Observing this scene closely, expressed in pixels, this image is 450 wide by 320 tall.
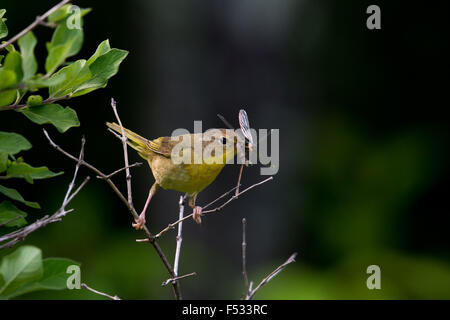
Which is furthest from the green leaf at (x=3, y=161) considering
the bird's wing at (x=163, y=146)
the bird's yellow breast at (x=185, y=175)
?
the bird's wing at (x=163, y=146)

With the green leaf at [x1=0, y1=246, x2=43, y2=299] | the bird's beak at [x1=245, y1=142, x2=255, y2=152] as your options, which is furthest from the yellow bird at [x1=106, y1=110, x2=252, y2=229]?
the green leaf at [x1=0, y1=246, x2=43, y2=299]

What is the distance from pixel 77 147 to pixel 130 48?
121cm

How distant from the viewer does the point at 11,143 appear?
1.43 meters

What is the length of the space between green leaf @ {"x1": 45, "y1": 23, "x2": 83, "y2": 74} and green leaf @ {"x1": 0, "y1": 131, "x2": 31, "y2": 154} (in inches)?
9.5

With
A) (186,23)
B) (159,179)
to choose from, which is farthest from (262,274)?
(159,179)

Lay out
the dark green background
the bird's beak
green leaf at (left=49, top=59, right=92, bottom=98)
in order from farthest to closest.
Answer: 1. the dark green background
2. the bird's beak
3. green leaf at (left=49, top=59, right=92, bottom=98)

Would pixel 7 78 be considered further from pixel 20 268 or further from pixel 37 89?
pixel 20 268

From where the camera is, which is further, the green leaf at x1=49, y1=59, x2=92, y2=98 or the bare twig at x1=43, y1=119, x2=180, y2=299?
the bare twig at x1=43, y1=119, x2=180, y2=299

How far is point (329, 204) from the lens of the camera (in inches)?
242

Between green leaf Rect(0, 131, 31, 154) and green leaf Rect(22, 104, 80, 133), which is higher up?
green leaf Rect(22, 104, 80, 133)

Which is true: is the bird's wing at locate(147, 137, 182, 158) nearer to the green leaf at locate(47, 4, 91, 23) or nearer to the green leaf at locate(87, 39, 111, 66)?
the green leaf at locate(87, 39, 111, 66)

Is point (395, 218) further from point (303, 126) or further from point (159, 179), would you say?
point (159, 179)

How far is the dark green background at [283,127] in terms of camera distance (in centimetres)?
495

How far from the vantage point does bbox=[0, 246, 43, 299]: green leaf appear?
4.38 ft
